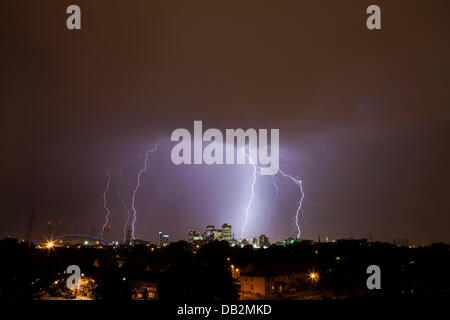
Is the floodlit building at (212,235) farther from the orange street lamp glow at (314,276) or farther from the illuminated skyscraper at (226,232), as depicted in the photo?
the orange street lamp glow at (314,276)

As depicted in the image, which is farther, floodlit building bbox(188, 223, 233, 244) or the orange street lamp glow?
floodlit building bbox(188, 223, 233, 244)

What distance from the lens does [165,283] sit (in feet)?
→ 33.8

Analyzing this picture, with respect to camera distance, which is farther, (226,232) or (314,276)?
(226,232)

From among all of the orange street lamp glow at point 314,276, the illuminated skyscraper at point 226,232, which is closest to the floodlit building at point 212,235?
the illuminated skyscraper at point 226,232

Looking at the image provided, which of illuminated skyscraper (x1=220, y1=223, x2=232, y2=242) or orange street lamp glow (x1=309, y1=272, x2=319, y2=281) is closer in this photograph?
orange street lamp glow (x1=309, y1=272, x2=319, y2=281)

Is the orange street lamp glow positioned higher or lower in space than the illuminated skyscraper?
higher

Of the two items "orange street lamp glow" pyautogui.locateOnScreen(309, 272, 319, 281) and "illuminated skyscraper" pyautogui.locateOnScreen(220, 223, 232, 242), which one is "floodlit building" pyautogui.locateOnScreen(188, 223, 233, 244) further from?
"orange street lamp glow" pyautogui.locateOnScreen(309, 272, 319, 281)

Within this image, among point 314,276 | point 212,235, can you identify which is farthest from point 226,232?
point 314,276

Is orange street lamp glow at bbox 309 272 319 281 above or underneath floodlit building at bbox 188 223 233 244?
above

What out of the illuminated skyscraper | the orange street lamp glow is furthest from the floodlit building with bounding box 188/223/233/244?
the orange street lamp glow

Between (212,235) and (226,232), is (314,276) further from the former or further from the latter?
(212,235)
